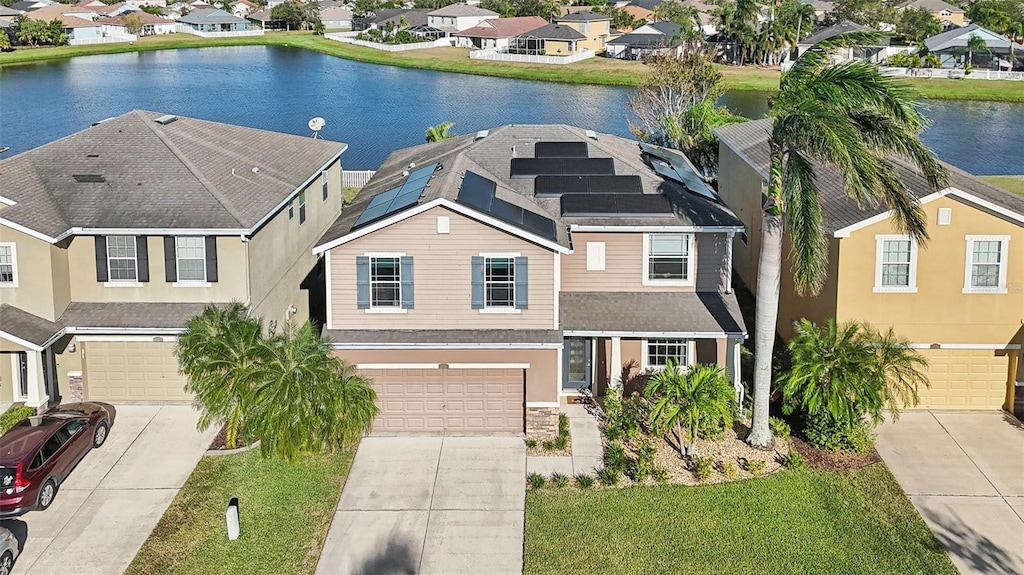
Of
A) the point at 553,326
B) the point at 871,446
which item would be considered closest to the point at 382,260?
the point at 553,326

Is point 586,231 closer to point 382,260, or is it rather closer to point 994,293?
point 382,260

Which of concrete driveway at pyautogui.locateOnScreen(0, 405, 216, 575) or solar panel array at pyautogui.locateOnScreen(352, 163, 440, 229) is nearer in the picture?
concrete driveway at pyautogui.locateOnScreen(0, 405, 216, 575)

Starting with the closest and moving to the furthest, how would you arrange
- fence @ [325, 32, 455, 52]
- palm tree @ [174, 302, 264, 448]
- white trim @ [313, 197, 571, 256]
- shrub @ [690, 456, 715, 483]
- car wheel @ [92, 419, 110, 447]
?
palm tree @ [174, 302, 264, 448] → shrub @ [690, 456, 715, 483] → car wheel @ [92, 419, 110, 447] → white trim @ [313, 197, 571, 256] → fence @ [325, 32, 455, 52]

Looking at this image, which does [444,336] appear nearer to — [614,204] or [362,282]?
[362,282]

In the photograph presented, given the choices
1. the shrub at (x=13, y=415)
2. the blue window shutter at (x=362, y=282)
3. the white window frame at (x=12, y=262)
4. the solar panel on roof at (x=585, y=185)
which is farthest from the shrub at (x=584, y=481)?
the white window frame at (x=12, y=262)

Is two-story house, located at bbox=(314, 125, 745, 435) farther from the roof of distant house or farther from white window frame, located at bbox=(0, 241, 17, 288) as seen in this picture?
the roof of distant house

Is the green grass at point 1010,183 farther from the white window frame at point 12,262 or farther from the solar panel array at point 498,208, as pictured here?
the white window frame at point 12,262

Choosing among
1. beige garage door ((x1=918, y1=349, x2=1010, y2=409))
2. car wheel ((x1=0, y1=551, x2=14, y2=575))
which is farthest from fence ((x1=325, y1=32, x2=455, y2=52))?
car wheel ((x1=0, y1=551, x2=14, y2=575))
